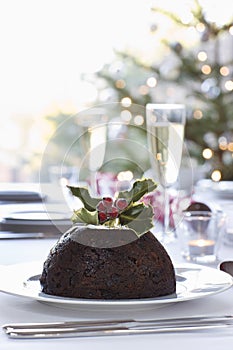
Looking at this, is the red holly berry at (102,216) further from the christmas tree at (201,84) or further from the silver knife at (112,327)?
the christmas tree at (201,84)

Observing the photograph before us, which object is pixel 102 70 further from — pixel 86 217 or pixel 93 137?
pixel 86 217

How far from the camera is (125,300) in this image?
0.89m

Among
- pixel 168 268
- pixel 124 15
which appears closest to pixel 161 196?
pixel 168 268

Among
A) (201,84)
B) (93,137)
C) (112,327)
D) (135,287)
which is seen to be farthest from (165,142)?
(201,84)

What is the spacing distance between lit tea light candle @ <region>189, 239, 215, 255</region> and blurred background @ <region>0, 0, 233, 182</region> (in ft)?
9.00

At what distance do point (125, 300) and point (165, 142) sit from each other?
23.3 inches

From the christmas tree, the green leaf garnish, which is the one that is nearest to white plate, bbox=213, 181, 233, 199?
the green leaf garnish

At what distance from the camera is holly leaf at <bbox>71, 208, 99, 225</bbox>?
0.96 meters

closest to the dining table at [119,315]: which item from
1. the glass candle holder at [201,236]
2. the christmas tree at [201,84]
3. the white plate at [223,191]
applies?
the glass candle holder at [201,236]

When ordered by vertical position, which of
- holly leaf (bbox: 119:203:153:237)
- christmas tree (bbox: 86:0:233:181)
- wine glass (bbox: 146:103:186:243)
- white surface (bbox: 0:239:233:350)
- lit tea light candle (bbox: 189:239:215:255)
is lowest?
white surface (bbox: 0:239:233:350)

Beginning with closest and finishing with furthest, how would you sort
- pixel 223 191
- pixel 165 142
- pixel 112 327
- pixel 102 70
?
pixel 112 327 < pixel 165 142 < pixel 223 191 < pixel 102 70

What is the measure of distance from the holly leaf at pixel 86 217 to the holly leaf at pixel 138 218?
32mm

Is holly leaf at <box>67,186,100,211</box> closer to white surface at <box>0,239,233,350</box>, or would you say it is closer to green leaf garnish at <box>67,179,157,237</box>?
green leaf garnish at <box>67,179,157,237</box>

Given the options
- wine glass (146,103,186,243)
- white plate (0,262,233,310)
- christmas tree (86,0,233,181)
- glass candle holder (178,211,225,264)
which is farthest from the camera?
christmas tree (86,0,233,181)
